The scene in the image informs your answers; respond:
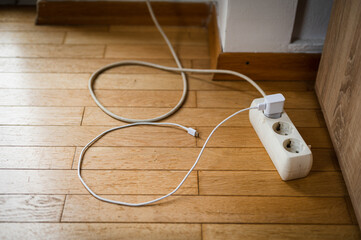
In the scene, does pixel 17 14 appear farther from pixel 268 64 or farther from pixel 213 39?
pixel 268 64

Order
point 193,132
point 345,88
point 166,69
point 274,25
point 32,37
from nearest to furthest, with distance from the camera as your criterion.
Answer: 1. point 345,88
2. point 193,132
3. point 274,25
4. point 166,69
5. point 32,37

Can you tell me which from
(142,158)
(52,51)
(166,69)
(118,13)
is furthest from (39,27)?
(142,158)

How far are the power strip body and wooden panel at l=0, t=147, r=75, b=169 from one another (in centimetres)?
53

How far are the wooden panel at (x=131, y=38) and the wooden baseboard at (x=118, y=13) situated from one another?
7 cm

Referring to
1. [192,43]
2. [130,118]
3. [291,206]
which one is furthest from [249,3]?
[291,206]

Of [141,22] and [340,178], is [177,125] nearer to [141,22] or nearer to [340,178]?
[340,178]

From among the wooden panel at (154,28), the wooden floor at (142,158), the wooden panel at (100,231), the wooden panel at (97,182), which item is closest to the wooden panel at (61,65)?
the wooden floor at (142,158)

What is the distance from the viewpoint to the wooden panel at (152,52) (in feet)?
4.83

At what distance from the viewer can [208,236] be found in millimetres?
939

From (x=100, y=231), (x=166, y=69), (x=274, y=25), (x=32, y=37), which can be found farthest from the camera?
(x=32, y=37)

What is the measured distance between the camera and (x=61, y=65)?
1.42 meters

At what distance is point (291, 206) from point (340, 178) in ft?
A: 0.57

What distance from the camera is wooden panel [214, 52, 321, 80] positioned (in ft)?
4.34

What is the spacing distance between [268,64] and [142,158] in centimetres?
54
